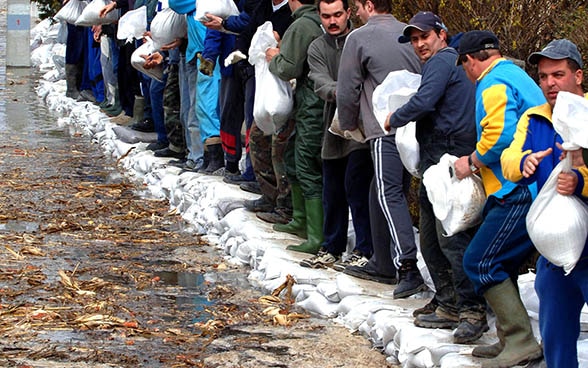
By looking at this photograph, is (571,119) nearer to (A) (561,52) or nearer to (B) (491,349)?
(A) (561,52)

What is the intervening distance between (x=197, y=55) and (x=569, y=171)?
7144 mm

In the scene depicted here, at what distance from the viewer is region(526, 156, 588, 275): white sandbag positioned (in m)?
4.91

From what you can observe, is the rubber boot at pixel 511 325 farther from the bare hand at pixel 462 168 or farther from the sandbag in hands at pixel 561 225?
the sandbag in hands at pixel 561 225

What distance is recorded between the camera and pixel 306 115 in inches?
339

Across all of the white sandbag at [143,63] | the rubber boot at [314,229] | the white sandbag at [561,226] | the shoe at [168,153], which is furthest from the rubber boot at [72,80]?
the white sandbag at [561,226]

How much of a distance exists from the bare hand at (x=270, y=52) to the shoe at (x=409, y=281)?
2271 millimetres

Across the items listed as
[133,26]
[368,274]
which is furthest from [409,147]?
[133,26]

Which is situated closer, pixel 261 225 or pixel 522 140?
pixel 522 140

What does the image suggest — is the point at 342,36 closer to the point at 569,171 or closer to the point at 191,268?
the point at 191,268

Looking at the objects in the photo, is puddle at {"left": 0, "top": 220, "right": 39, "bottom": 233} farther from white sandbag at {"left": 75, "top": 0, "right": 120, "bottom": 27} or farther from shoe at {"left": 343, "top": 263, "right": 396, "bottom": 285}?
white sandbag at {"left": 75, "top": 0, "right": 120, "bottom": 27}

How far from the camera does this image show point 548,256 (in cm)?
497

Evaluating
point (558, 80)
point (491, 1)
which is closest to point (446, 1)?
point (491, 1)

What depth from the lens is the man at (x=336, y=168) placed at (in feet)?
26.4

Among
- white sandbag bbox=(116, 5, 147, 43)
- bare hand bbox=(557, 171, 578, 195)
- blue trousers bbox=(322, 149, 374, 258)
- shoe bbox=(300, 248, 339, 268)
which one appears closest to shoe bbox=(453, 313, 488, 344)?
bare hand bbox=(557, 171, 578, 195)
